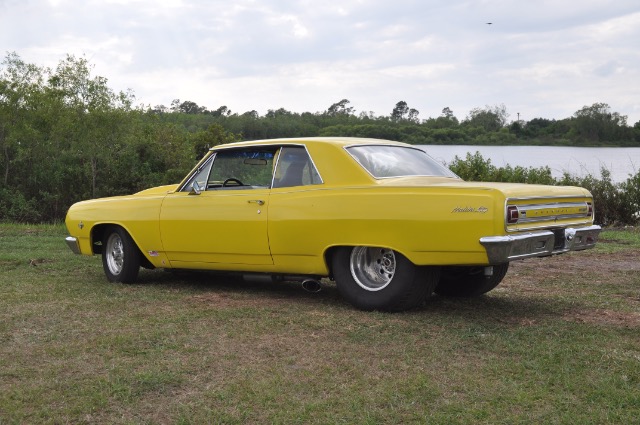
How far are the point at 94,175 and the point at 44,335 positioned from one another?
1801 centimetres

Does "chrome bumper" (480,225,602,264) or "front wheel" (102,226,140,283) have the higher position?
"chrome bumper" (480,225,602,264)

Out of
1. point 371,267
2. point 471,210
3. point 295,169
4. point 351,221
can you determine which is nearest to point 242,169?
point 295,169

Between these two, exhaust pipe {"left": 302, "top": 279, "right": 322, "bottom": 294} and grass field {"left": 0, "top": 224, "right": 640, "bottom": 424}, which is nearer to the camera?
grass field {"left": 0, "top": 224, "right": 640, "bottom": 424}

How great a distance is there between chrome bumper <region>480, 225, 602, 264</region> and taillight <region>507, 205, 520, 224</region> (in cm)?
11

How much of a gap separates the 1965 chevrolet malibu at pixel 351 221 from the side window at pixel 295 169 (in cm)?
1

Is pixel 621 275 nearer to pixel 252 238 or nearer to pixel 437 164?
pixel 437 164

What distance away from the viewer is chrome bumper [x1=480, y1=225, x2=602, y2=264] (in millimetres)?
6031

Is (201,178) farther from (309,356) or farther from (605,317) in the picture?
(605,317)

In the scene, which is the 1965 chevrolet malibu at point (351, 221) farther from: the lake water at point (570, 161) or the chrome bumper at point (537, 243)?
the lake water at point (570, 161)

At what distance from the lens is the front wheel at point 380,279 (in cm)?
663

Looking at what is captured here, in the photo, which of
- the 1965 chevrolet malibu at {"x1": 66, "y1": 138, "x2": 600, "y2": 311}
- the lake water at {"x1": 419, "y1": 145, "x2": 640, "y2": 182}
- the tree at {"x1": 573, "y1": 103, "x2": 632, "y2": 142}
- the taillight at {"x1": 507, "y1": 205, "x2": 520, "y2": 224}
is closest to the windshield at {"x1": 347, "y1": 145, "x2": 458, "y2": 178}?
the 1965 chevrolet malibu at {"x1": 66, "y1": 138, "x2": 600, "y2": 311}

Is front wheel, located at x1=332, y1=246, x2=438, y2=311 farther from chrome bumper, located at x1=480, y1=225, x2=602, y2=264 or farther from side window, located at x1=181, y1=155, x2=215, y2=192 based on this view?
side window, located at x1=181, y1=155, x2=215, y2=192

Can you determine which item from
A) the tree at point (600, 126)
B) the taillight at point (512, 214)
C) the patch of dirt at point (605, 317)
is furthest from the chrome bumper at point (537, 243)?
the tree at point (600, 126)

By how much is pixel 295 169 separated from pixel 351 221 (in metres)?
0.98
